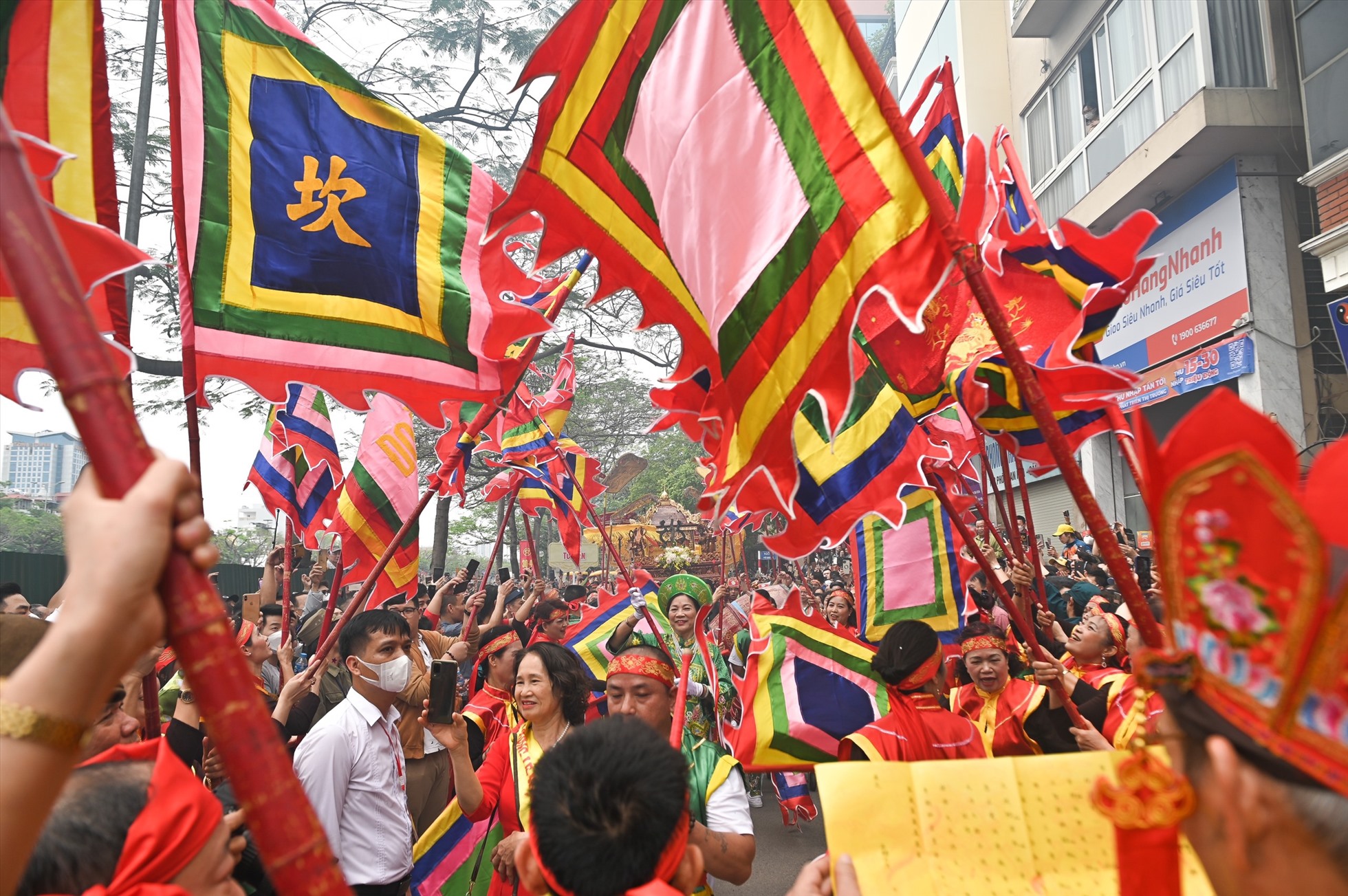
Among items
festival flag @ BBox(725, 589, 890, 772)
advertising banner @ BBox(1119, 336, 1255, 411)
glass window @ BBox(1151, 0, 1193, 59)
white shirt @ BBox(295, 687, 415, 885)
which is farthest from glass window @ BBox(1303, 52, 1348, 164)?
white shirt @ BBox(295, 687, 415, 885)

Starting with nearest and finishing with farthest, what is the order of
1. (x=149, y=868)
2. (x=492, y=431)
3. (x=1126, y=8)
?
1. (x=149, y=868)
2. (x=492, y=431)
3. (x=1126, y=8)

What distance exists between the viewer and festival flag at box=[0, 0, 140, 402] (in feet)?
8.72

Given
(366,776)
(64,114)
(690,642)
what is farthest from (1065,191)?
(64,114)

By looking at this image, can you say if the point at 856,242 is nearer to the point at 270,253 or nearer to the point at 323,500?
the point at 270,253

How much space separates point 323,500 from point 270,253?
12.6 feet

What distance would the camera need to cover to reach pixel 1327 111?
37.2 feet

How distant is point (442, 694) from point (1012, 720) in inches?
111

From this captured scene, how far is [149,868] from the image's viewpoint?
1.49 metres

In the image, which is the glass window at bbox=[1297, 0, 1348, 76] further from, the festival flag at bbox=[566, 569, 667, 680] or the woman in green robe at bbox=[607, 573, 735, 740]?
the festival flag at bbox=[566, 569, 667, 680]

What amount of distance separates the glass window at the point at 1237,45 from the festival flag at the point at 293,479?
1316 cm

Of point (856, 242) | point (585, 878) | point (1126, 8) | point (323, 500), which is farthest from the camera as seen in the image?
point (1126, 8)

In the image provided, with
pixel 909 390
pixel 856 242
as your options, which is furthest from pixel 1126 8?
pixel 856 242

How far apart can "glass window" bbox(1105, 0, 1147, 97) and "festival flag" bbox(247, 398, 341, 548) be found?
47.8 ft

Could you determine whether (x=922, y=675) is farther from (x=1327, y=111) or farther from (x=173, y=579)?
(x=1327, y=111)
